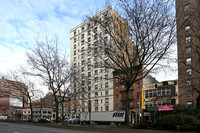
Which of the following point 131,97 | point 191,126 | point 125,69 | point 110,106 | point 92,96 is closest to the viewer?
point 191,126

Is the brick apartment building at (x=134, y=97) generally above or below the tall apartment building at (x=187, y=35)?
below

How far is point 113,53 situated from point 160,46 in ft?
17.3

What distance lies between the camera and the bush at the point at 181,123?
45.2ft

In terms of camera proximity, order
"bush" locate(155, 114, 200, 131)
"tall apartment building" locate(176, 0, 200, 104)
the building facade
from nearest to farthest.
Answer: "bush" locate(155, 114, 200, 131), "tall apartment building" locate(176, 0, 200, 104), the building facade

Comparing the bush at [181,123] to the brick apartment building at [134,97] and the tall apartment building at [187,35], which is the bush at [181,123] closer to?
the tall apartment building at [187,35]

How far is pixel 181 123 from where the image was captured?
46.3ft

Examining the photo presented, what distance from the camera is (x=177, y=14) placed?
17.9m

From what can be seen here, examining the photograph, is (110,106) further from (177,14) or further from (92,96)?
(177,14)

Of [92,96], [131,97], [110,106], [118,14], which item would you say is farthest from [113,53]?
[92,96]

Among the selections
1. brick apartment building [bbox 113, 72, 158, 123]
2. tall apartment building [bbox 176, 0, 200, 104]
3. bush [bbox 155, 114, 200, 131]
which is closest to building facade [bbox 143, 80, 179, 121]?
brick apartment building [bbox 113, 72, 158, 123]

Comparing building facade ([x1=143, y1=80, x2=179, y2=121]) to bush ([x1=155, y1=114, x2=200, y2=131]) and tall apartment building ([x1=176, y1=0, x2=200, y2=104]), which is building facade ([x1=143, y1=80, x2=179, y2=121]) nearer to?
tall apartment building ([x1=176, y1=0, x2=200, y2=104])

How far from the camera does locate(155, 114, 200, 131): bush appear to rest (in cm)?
1377

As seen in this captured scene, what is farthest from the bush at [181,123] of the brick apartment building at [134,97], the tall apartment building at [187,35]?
the brick apartment building at [134,97]

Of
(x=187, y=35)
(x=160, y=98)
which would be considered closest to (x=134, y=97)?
(x=160, y=98)
